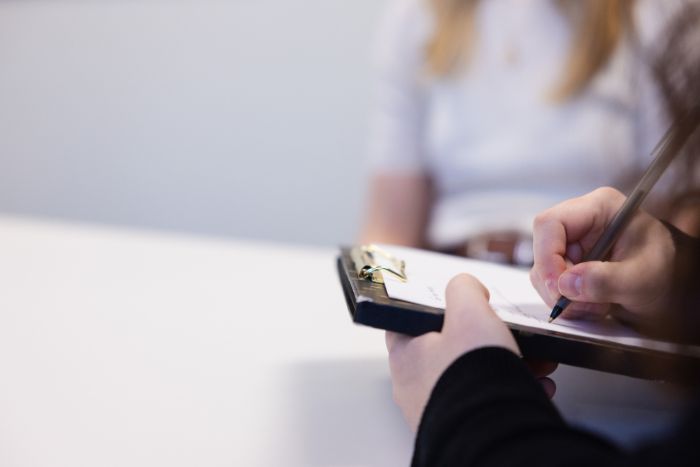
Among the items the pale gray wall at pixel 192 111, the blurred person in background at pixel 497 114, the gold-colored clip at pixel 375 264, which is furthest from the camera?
the pale gray wall at pixel 192 111

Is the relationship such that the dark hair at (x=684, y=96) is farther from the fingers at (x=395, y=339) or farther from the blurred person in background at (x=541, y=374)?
the fingers at (x=395, y=339)

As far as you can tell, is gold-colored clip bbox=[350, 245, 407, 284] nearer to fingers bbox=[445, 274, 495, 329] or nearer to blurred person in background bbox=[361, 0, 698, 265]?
fingers bbox=[445, 274, 495, 329]

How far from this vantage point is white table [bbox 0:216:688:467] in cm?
28

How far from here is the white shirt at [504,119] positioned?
72 cm

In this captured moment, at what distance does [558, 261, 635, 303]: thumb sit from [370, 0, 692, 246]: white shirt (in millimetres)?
394

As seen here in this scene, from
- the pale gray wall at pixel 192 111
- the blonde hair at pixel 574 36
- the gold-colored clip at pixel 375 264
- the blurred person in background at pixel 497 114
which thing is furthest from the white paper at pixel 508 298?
the pale gray wall at pixel 192 111

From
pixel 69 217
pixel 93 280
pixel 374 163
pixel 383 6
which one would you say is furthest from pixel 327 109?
pixel 93 280

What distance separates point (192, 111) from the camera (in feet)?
4.69

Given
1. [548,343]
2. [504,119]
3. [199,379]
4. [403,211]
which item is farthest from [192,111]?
[548,343]

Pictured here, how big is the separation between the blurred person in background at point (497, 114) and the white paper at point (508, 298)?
240mm

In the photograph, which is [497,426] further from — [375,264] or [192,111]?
[192,111]

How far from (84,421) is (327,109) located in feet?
3.80

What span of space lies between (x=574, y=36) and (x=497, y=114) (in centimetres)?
13

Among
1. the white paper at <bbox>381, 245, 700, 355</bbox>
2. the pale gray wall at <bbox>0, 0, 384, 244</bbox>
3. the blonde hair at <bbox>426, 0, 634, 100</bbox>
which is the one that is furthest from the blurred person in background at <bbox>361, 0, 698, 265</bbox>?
the pale gray wall at <bbox>0, 0, 384, 244</bbox>
